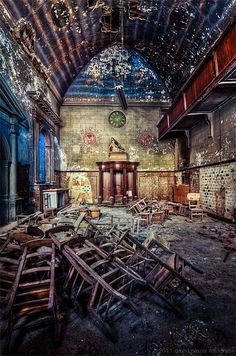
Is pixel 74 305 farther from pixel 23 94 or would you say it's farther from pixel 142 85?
pixel 142 85

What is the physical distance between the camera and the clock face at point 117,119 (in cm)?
1398

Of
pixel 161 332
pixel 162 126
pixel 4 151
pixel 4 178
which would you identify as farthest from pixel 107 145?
pixel 161 332

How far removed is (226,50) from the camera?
200 inches

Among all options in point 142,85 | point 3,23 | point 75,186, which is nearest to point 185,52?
point 142,85

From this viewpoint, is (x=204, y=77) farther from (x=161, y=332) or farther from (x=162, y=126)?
(x=161, y=332)

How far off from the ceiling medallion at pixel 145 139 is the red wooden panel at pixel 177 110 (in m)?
3.32

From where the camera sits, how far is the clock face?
551 inches

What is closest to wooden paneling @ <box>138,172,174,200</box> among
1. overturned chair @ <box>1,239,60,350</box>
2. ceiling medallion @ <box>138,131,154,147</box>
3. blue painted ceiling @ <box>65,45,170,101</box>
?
ceiling medallion @ <box>138,131,154,147</box>

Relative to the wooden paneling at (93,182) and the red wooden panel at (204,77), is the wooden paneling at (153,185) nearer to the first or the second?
the wooden paneling at (93,182)

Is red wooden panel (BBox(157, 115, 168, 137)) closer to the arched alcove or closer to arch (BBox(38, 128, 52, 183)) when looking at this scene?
arch (BBox(38, 128, 52, 183))

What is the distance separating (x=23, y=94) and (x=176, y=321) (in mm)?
9044

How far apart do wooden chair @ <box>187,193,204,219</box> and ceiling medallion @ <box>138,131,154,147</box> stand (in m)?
5.80

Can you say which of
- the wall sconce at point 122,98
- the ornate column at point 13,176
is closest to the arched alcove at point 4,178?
the ornate column at point 13,176

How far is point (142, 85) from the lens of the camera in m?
14.1
